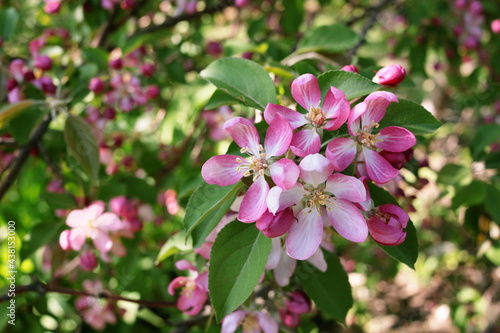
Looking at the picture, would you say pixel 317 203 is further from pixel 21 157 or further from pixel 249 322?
pixel 21 157

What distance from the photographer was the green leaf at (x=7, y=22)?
5.34 feet

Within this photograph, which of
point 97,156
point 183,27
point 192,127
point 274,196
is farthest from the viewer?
point 183,27

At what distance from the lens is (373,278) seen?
3.17 m

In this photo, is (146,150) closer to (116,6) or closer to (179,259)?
(116,6)

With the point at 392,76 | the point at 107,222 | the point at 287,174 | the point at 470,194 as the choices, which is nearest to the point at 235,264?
the point at 287,174

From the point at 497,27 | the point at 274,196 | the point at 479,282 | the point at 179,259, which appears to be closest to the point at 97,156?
the point at 179,259

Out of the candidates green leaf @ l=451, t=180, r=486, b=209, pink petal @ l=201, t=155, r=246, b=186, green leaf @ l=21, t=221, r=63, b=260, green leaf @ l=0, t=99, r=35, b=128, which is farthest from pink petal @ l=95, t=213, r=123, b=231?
green leaf @ l=451, t=180, r=486, b=209

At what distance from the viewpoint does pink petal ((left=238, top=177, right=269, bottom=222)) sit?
2.46ft

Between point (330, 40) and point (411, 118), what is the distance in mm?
541

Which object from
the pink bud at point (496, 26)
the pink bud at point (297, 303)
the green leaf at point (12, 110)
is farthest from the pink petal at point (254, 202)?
the pink bud at point (496, 26)

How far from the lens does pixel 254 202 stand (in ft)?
2.49

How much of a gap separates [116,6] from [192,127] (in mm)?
840

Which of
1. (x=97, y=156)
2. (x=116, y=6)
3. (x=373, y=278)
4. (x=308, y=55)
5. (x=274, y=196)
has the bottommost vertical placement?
(x=373, y=278)

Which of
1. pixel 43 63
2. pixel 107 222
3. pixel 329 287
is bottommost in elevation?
pixel 107 222
